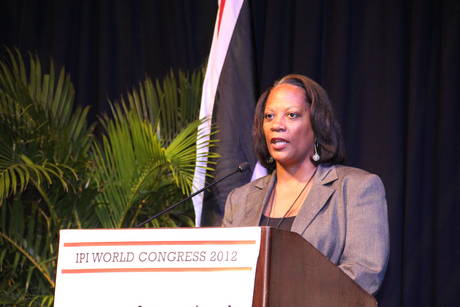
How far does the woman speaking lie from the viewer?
246 cm

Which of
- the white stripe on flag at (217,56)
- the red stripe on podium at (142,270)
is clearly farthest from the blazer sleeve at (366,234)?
the white stripe on flag at (217,56)

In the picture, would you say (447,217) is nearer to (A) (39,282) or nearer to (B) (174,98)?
(B) (174,98)

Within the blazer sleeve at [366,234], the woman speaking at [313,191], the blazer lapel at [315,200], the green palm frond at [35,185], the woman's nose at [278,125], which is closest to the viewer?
the blazer sleeve at [366,234]

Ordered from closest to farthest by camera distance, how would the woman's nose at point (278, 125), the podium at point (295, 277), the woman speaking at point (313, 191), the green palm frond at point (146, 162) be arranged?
the podium at point (295, 277) < the woman speaking at point (313, 191) < the woman's nose at point (278, 125) < the green palm frond at point (146, 162)

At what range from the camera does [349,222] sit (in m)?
2.53

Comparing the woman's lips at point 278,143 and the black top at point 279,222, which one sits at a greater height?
the woman's lips at point 278,143

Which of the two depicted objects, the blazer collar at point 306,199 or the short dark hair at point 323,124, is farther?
the short dark hair at point 323,124

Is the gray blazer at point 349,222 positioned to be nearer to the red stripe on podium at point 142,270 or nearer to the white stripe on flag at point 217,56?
the red stripe on podium at point 142,270

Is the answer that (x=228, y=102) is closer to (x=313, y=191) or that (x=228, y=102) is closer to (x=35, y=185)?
(x=35, y=185)

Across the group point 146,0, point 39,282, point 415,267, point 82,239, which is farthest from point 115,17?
point 82,239

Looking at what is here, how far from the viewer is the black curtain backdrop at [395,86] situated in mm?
3775

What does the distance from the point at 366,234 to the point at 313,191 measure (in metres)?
0.30

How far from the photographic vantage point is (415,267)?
12.5 feet

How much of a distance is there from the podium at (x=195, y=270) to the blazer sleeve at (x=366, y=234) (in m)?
0.39
